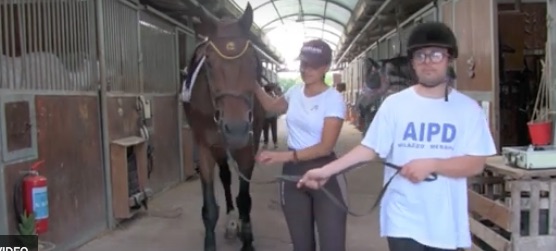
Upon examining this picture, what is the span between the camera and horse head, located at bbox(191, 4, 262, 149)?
3434 mm

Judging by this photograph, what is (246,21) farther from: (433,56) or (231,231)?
(433,56)

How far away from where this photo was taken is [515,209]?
3039 millimetres

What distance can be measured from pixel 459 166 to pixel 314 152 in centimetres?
89

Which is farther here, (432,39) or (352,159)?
(352,159)

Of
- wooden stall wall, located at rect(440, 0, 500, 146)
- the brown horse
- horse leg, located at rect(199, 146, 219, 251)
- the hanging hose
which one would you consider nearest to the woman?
the brown horse

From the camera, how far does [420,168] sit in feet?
6.34

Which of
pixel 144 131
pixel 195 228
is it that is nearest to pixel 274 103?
pixel 195 228

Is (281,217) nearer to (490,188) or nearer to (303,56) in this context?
(490,188)

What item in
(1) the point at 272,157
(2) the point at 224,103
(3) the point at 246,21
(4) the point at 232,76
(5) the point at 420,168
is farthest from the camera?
(3) the point at 246,21

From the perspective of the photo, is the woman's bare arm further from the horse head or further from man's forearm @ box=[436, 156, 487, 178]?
man's forearm @ box=[436, 156, 487, 178]

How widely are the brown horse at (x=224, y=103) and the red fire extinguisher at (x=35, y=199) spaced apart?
3.48ft

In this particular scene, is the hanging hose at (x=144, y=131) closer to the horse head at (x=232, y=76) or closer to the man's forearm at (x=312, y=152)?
the horse head at (x=232, y=76)

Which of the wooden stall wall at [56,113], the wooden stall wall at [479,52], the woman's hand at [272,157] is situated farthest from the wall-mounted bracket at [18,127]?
the wooden stall wall at [479,52]

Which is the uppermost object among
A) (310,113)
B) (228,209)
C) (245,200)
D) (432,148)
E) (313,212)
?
(310,113)
